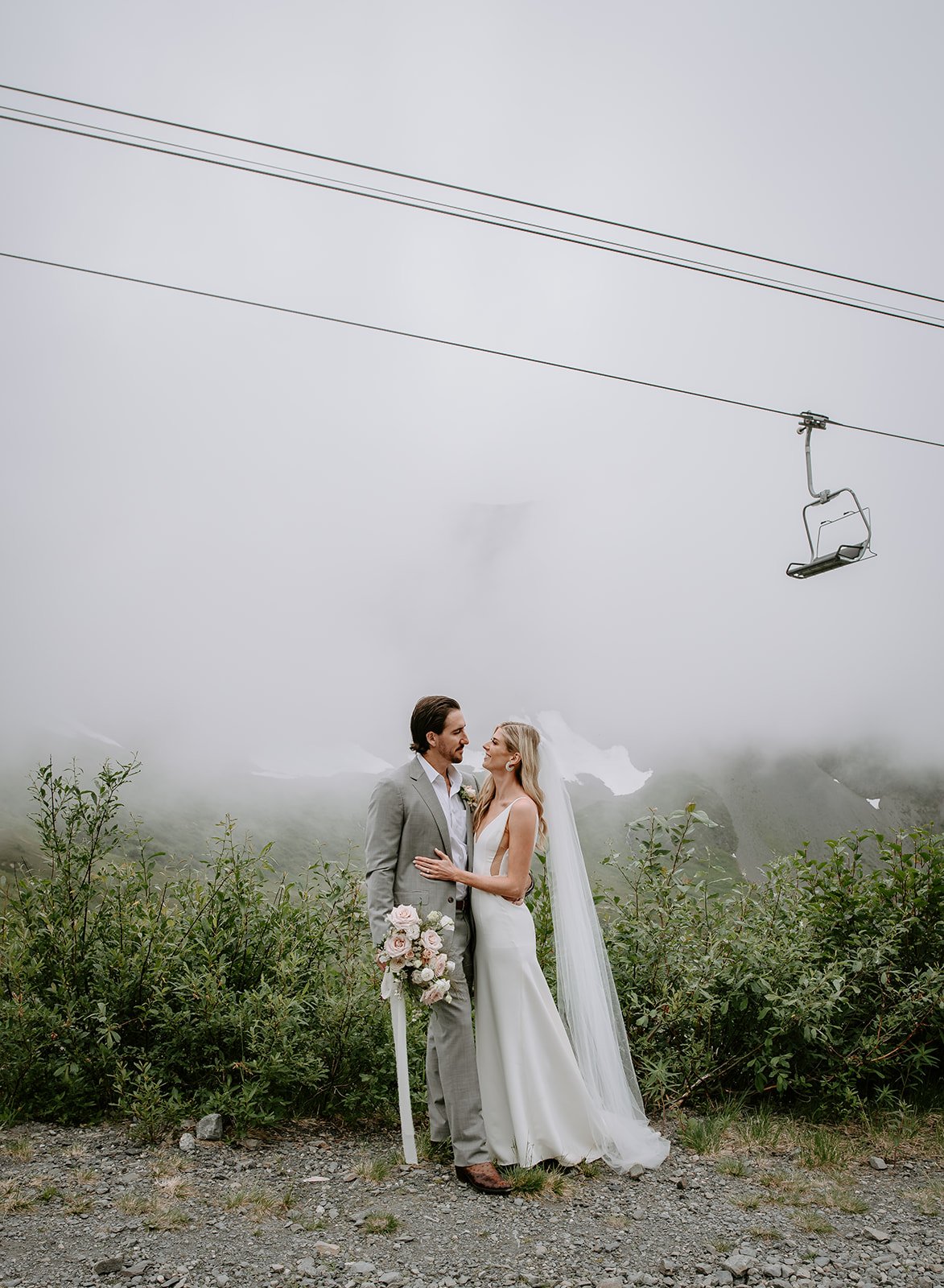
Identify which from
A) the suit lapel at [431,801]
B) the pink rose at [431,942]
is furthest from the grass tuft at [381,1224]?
the suit lapel at [431,801]

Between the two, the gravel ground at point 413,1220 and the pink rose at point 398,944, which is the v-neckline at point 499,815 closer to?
the pink rose at point 398,944

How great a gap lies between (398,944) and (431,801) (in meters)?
0.71

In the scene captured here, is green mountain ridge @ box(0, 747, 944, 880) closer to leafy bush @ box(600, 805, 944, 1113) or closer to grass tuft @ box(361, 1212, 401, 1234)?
leafy bush @ box(600, 805, 944, 1113)

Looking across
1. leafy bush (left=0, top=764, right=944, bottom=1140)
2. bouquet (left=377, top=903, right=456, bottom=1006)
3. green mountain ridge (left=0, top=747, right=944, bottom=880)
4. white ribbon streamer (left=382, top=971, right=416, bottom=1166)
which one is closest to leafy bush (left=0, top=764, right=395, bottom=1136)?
leafy bush (left=0, top=764, right=944, bottom=1140)

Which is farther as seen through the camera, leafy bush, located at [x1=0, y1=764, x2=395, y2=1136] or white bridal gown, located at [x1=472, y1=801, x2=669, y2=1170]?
leafy bush, located at [x1=0, y1=764, x2=395, y2=1136]

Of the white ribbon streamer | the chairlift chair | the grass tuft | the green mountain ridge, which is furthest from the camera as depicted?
the green mountain ridge

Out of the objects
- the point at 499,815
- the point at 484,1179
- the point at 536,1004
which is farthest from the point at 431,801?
the point at 484,1179

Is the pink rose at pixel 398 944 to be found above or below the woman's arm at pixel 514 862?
below

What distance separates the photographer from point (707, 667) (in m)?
99.4

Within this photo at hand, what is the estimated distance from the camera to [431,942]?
12.6 ft

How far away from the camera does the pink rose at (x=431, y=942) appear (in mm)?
3830

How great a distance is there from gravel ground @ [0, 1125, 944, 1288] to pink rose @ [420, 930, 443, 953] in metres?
1.07

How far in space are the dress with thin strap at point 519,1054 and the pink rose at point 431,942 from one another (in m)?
0.47

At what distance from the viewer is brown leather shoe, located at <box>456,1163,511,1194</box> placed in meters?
3.80
